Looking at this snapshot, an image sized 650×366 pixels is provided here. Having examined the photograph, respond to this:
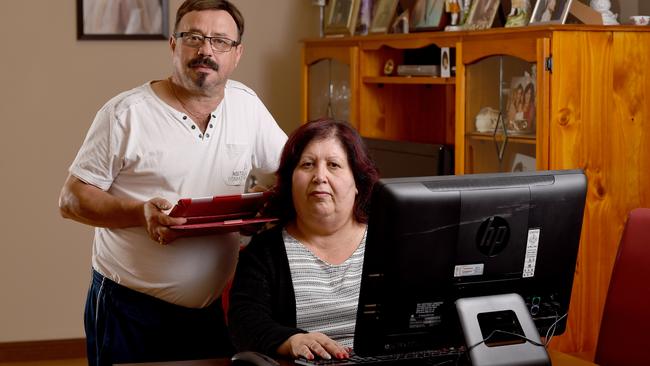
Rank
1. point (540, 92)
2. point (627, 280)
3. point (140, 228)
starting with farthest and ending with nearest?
point (540, 92) → point (140, 228) → point (627, 280)

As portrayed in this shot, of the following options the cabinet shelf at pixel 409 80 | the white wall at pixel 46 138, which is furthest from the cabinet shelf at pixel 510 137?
the white wall at pixel 46 138

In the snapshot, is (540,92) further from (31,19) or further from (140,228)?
(31,19)

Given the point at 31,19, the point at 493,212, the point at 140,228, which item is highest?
the point at 31,19

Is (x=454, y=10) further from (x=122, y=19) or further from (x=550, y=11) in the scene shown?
(x=122, y=19)

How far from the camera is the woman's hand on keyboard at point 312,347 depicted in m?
1.85

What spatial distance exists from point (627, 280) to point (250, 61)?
292cm

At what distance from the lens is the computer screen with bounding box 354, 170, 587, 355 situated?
61.4 inches

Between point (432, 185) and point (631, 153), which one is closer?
point (432, 185)

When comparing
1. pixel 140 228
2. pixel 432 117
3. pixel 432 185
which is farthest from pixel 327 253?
pixel 432 117

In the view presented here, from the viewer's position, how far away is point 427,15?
12.2 ft

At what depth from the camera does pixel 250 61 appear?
480 cm

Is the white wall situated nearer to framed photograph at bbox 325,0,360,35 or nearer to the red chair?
framed photograph at bbox 325,0,360,35

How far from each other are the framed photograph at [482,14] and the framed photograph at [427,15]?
172 mm

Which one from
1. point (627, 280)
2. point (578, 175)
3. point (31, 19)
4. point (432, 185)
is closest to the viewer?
point (432, 185)
